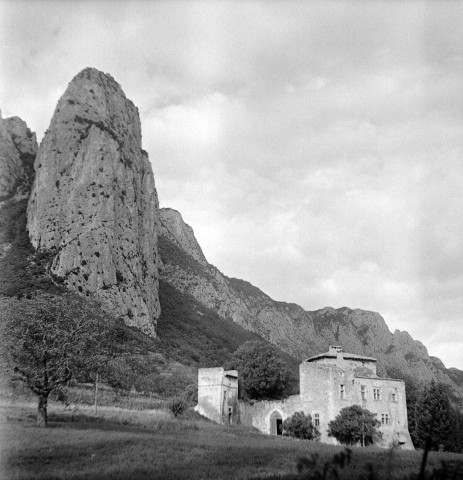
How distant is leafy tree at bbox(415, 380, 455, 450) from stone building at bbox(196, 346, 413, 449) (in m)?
1.95

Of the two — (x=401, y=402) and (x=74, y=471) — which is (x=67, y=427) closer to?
(x=74, y=471)

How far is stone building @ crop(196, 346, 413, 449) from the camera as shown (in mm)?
51219

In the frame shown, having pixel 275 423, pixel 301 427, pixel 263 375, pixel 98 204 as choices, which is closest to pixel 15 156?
pixel 98 204

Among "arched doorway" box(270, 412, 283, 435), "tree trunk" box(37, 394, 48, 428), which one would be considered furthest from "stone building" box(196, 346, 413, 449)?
"tree trunk" box(37, 394, 48, 428)

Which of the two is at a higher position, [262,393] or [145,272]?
[145,272]

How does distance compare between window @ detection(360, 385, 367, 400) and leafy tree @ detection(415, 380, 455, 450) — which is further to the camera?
window @ detection(360, 385, 367, 400)

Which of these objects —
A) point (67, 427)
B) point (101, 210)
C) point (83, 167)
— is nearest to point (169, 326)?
point (101, 210)

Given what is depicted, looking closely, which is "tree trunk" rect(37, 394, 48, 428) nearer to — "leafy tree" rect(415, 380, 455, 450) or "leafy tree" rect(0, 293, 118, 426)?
"leafy tree" rect(0, 293, 118, 426)

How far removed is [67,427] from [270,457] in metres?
13.4

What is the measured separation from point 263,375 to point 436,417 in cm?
2079

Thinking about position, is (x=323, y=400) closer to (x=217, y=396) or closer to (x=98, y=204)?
(x=217, y=396)

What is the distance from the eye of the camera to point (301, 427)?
50.4 metres

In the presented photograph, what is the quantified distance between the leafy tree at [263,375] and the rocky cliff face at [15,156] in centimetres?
9601

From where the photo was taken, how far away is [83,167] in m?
123
